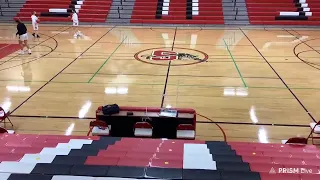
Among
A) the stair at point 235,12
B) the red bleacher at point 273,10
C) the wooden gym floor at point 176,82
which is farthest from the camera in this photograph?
the stair at point 235,12

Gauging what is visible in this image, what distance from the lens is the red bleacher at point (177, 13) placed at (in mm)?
20969

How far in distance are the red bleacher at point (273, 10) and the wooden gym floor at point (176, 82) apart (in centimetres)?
371

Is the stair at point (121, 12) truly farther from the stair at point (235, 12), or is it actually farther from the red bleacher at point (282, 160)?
the red bleacher at point (282, 160)

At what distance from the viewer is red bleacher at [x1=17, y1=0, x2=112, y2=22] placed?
70.7 ft

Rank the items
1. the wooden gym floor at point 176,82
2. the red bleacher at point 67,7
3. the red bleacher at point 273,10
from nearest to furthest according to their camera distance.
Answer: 1. the wooden gym floor at point 176,82
2. the red bleacher at point 273,10
3. the red bleacher at point 67,7

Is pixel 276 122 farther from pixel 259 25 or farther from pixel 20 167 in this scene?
pixel 259 25

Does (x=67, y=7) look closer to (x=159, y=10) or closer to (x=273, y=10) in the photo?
(x=159, y=10)

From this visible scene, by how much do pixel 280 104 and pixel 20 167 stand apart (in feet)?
22.1

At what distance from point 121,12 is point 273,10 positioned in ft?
33.6

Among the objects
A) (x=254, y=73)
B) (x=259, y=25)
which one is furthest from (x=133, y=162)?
(x=259, y=25)

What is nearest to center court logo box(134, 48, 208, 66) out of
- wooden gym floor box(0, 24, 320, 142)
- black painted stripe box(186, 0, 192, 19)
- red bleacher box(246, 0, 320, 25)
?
wooden gym floor box(0, 24, 320, 142)

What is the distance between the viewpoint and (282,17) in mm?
20641

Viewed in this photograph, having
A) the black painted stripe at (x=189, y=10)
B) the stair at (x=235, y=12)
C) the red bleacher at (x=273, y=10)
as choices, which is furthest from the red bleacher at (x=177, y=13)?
the red bleacher at (x=273, y=10)

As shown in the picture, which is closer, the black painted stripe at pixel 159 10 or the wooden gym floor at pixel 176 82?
the wooden gym floor at pixel 176 82
